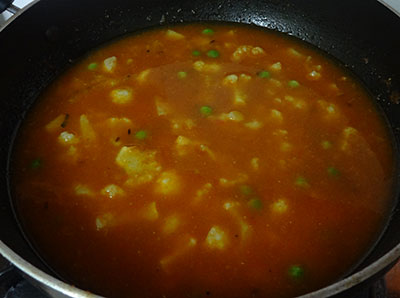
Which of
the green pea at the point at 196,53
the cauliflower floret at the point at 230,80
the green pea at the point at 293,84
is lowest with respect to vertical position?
the cauliflower floret at the point at 230,80

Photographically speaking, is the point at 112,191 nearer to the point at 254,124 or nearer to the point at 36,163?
the point at 36,163

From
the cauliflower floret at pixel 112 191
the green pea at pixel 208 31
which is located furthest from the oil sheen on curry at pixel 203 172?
the green pea at pixel 208 31

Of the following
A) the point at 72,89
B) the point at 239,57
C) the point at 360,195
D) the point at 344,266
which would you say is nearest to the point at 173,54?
the point at 239,57

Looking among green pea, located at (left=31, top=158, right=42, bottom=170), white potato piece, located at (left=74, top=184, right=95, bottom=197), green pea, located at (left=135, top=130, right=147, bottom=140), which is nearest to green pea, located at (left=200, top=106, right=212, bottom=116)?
green pea, located at (left=135, top=130, right=147, bottom=140)

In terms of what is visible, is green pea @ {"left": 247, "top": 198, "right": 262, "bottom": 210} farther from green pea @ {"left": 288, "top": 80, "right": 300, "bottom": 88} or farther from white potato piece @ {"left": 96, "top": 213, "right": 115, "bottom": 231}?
green pea @ {"left": 288, "top": 80, "right": 300, "bottom": 88}

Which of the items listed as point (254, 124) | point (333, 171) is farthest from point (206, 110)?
point (333, 171)

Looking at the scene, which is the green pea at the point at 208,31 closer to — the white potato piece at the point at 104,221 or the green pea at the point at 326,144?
the green pea at the point at 326,144

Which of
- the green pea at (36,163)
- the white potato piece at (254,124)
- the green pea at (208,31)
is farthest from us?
the green pea at (208,31)
